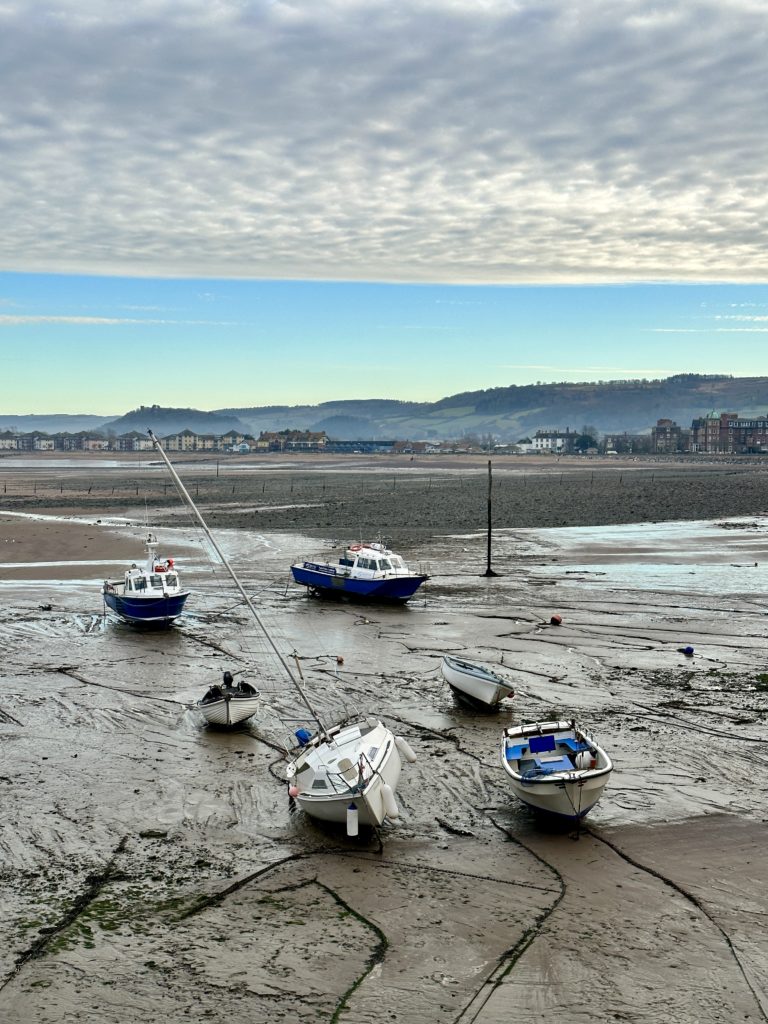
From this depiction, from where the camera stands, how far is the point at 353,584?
1446 inches

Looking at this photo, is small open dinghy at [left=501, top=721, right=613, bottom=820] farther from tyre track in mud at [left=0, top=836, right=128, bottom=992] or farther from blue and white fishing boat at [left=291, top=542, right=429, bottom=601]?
Answer: blue and white fishing boat at [left=291, top=542, right=429, bottom=601]

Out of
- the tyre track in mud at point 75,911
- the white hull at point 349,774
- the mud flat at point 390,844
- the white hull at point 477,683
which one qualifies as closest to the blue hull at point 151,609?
the mud flat at point 390,844

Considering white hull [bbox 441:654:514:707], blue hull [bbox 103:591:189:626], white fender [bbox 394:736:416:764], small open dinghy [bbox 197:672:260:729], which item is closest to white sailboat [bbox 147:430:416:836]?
white fender [bbox 394:736:416:764]

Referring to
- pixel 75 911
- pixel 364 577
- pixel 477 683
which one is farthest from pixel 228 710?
pixel 364 577

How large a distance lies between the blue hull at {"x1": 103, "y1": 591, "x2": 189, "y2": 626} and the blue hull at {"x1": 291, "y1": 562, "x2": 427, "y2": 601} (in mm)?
6427

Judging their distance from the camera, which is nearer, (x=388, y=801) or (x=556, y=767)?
(x=388, y=801)

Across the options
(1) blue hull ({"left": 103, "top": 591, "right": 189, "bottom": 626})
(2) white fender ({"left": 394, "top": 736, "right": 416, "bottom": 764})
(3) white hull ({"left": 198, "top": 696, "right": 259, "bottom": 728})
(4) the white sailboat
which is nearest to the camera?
(4) the white sailboat

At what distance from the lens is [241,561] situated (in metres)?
46.8

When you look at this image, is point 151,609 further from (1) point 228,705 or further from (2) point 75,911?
(2) point 75,911

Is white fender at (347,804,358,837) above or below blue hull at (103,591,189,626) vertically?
below

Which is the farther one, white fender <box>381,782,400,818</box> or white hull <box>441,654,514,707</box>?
white hull <box>441,654,514,707</box>

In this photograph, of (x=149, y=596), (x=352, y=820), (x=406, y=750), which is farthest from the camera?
(x=149, y=596)

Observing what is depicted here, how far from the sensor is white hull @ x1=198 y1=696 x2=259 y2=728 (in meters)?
21.3

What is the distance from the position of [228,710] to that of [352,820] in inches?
247
